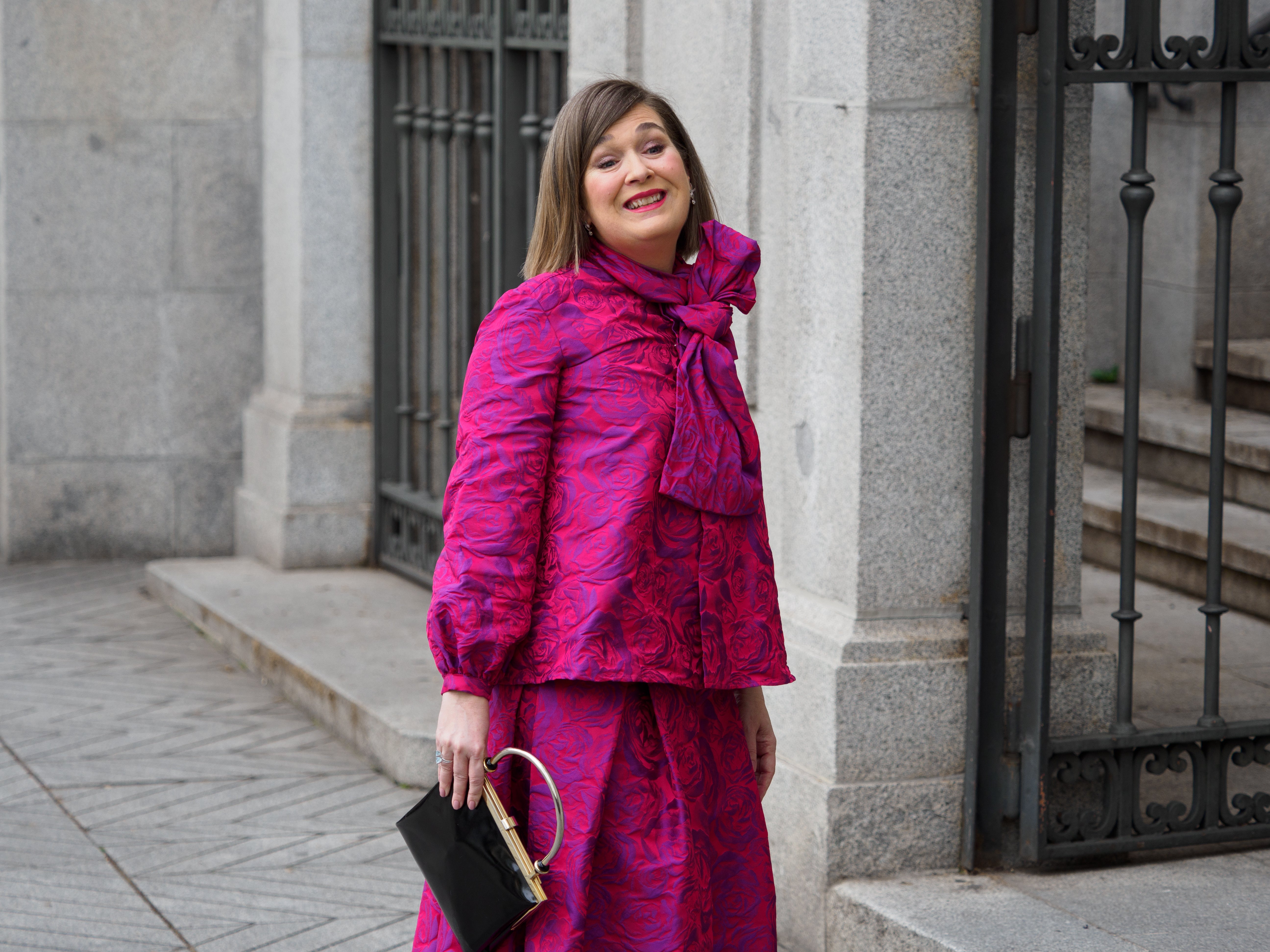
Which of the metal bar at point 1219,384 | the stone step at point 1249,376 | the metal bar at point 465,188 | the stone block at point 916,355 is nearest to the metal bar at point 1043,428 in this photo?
the stone block at point 916,355

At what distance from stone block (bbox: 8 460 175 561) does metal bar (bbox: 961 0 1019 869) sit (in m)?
5.14

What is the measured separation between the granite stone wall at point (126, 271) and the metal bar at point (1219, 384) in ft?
16.9

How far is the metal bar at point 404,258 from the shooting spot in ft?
23.2

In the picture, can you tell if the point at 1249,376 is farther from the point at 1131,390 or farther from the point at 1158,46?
the point at 1158,46

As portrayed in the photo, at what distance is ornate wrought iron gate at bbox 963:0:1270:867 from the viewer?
12.1ft

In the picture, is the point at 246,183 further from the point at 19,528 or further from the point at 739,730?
the point at 739,730

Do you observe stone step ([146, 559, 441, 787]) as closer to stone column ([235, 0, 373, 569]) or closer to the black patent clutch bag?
stone column ([235, 0, 373, 569])

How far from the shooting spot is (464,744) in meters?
2.69

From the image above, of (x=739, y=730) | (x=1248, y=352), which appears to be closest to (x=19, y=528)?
(x=1248, y=352)

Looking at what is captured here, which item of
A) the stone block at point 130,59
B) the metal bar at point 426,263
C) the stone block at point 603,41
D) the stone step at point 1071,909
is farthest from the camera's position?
the stone block at point 130,59

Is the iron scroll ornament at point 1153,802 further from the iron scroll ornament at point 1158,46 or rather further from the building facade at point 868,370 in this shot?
the iron scroll ornament at point 1158,46

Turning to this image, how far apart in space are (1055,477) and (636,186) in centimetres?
143

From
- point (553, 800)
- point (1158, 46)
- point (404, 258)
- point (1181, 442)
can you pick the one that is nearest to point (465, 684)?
point (553, 800)

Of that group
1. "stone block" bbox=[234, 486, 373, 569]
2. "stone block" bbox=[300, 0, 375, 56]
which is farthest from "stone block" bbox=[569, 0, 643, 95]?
"stone block" bbox=[234, 486, 373, 569]
